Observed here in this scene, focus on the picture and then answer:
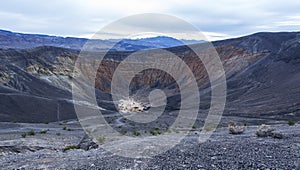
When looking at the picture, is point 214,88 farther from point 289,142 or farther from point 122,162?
point 122,162

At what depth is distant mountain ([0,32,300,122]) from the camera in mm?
35219

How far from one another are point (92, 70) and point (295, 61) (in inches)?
1571

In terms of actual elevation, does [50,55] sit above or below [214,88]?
above

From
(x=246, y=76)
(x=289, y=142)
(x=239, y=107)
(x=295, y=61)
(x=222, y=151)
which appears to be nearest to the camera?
(x=222, y=151)

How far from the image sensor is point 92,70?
224ft

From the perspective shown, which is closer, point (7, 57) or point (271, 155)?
point (271, 155)

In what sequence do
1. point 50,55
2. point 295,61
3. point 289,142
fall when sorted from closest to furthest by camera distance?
point 289,142, point 295,61, point 50,55

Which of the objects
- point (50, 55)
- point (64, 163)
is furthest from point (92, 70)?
point (64, 163)

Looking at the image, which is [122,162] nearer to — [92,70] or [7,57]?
[7,57]

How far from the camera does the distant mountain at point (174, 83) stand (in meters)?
35.2

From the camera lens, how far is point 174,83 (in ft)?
215

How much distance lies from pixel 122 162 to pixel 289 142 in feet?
18.8

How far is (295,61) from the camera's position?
44.9 m

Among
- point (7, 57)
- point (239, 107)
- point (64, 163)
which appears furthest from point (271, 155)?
point (7, 57)
